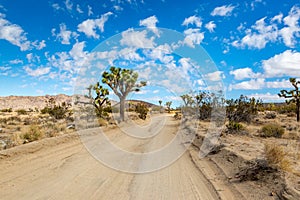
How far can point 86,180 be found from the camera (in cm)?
595

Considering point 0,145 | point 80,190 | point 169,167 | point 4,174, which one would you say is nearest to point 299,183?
point 169,167

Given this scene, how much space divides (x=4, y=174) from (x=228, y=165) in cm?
627

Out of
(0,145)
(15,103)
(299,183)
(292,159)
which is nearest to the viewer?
(299,183)

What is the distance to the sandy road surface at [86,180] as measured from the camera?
5.00 m

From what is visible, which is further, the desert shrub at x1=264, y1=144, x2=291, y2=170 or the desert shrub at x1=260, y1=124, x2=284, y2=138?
the desert shrub at x1=260, y1=124, x2=284, y2=138

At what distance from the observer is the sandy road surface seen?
500cm

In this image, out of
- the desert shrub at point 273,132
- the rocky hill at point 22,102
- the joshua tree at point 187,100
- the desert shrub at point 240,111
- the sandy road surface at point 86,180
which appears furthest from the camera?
the rocky hill at point 22,102

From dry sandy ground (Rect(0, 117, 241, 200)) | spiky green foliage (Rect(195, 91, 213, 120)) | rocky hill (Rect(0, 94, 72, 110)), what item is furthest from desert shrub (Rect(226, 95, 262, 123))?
rocky hill (Rect(0, 94, 72, 110))

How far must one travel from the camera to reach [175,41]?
→ 57.9ft

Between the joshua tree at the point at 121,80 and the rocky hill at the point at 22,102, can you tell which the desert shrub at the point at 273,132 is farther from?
the rocky hill at the point at 22,102

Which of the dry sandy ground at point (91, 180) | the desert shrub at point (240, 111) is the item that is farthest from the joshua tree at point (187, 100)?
the dry sandy ground at point (91, 180)

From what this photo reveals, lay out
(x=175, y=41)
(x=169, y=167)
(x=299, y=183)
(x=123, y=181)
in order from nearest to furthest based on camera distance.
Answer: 1. (x=299, y=183)
2. (x=123, y=181)
3. (x=169, y=167)
4. (x=175, y=41)

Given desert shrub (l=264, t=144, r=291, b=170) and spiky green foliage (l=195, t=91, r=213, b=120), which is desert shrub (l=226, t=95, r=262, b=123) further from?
desert shrub (l=264, t=144, r=291, b=170)

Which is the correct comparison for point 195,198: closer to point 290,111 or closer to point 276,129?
point 276,129
